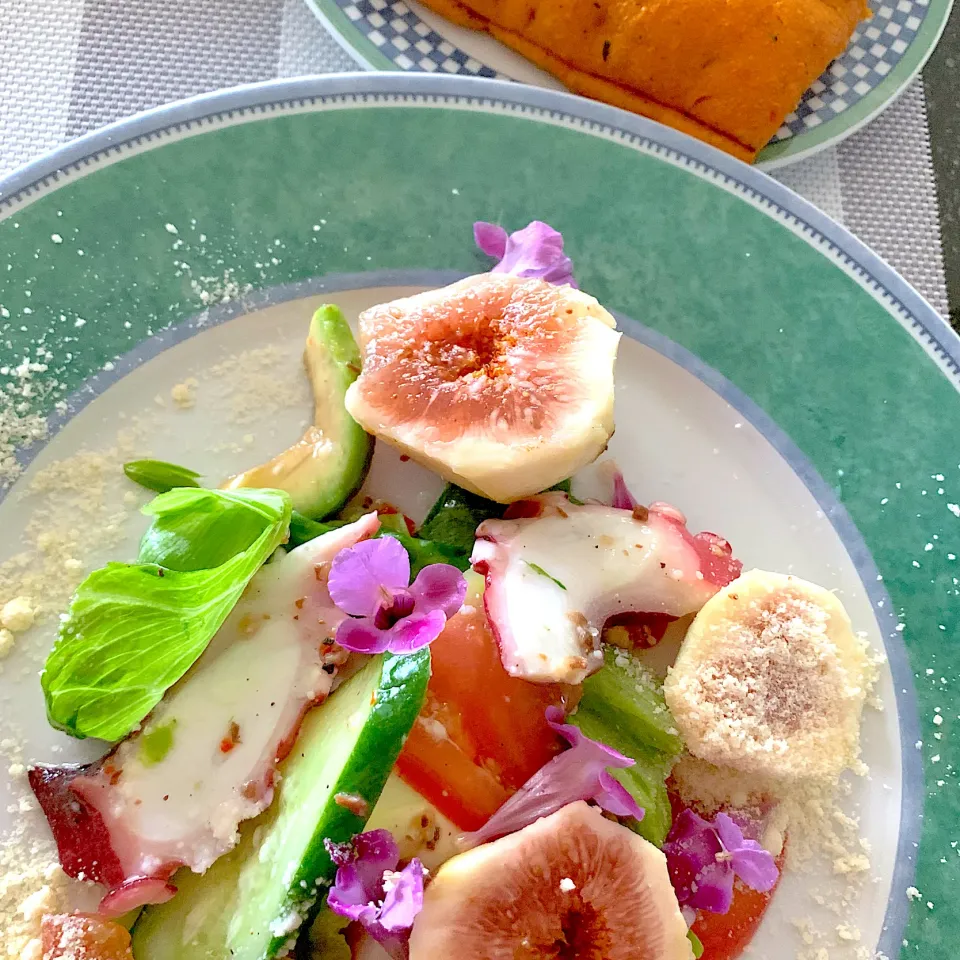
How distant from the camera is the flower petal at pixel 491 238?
212cm

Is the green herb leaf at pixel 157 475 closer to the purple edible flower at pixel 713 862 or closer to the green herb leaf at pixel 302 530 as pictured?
the green herb leaf at pixel 302 530

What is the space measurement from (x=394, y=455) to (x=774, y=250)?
1038 mm

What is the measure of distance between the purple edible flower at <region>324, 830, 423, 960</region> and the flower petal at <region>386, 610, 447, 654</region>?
32 centimetres

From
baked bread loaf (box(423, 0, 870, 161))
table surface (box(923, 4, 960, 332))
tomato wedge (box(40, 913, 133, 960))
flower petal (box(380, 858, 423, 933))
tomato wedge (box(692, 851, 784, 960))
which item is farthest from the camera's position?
table surface (box(923, 4, 960, 332))

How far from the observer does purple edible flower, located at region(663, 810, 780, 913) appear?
1724 millimetres

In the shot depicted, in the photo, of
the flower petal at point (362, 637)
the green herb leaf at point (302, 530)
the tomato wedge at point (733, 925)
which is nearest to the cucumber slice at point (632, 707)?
the tomato wedge at point (733, 925)

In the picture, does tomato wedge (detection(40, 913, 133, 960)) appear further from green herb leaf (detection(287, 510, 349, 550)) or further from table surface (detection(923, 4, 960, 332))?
table surface (detection(923, 4, 960, 332))

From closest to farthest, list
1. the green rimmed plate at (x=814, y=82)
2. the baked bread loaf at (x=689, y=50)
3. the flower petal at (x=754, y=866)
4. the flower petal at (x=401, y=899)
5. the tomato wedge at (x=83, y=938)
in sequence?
the flower petal at (x=401, y=899) < the tomato wedge at (x=83, y=938) < the flower petal at (x=754, y=866) < the baked bread loaf at (x=689, y=50) < the green rimmed plate at (x=814, y=82)

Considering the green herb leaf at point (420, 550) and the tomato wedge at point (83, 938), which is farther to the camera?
the green herb leaf at point (420, 550)

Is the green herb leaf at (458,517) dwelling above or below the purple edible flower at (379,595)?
below

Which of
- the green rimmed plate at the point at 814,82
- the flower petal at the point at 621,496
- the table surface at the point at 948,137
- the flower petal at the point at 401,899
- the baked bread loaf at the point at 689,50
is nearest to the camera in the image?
the flower petal at the point at 401,899

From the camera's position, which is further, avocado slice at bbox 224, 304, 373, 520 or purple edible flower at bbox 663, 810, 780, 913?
avocado slice at bbox 224, 304, 373, 520

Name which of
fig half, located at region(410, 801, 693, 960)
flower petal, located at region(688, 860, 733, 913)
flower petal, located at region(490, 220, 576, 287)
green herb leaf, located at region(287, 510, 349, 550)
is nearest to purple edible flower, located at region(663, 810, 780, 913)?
flower petal, located at region(688, 860, 733, 913)

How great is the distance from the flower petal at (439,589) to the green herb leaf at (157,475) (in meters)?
0.60
